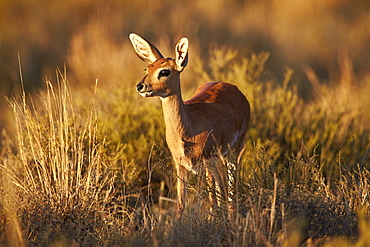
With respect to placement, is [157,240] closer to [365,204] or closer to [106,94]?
[365,204]

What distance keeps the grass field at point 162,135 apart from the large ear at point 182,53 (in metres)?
0.79

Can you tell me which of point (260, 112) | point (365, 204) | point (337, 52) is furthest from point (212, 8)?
point (365, 204)

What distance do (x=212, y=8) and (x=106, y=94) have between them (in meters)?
9.46

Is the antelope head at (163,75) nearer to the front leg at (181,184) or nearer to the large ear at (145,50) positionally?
the large ear at (145,50)

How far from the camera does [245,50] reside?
1389cm

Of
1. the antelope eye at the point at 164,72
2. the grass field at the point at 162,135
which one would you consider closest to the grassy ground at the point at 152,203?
the grass field at the point at 162,135

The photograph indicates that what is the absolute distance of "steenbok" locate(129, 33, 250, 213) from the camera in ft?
17.1

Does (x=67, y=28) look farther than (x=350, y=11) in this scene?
No

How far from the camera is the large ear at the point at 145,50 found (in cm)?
556

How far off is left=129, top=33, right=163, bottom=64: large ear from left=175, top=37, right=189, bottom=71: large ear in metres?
0.24

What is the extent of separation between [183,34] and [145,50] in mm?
8662

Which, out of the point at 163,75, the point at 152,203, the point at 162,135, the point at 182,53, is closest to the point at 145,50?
the point at 182,53

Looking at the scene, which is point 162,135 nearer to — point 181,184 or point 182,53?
point 181,184

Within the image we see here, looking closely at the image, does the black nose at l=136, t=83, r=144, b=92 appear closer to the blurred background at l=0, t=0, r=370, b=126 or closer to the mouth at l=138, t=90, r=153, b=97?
the mouth at l=138, t=90, r=153, b=97
